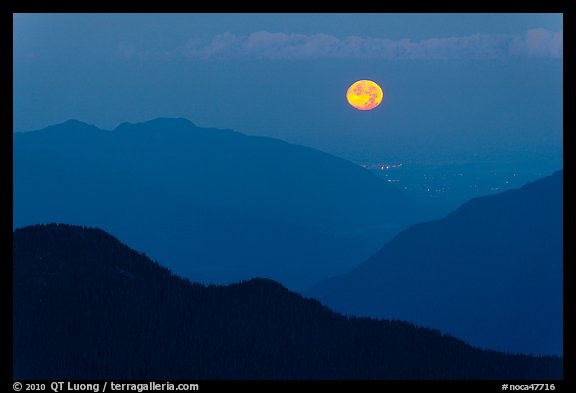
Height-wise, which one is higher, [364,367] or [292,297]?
[292,297]

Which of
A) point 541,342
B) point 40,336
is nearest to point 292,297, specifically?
point 40,336

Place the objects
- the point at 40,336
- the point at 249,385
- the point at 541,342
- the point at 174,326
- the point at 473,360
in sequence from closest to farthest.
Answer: the point at 249,385 → the point at 40,336 → the point at 174,326 → the point at 473,360 → the point at 541,342

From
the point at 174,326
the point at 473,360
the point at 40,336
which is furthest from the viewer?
the point at 473,360

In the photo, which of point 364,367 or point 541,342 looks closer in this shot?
point 364,367
